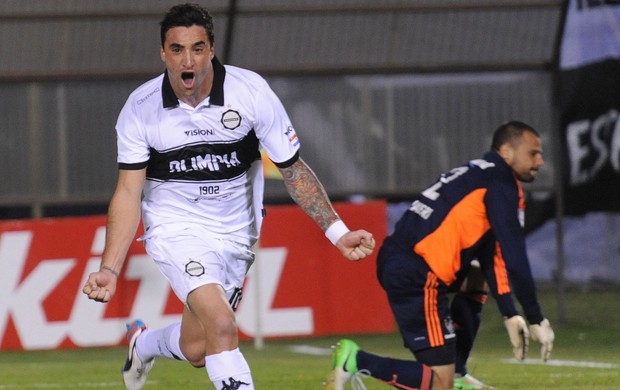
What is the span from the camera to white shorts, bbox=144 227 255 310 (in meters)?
6.40

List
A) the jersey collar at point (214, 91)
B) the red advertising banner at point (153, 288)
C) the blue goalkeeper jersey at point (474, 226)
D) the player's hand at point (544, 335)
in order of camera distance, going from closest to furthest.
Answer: the jersey collar at point (214, 91)
the player's hand at point (544, 335)
the blue goalkeeper jersey at point (474, 226)
the red advertising banner at point (153, 288)

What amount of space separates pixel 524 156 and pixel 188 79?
7.30ft

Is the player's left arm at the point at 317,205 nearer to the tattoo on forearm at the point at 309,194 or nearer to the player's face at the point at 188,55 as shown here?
the tattoo on forearm at the point at 309,194

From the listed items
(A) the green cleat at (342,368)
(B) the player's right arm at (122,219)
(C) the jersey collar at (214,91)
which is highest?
(C) the jersey collar at (214,91)

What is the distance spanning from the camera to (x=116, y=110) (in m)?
15.5

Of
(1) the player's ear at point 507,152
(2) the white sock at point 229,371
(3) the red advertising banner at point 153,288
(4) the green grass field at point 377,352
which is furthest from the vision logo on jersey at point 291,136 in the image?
(3) the red advertising banner at point 153,288

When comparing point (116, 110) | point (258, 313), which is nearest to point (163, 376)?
point (258, 313)

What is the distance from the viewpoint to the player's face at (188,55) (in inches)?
246

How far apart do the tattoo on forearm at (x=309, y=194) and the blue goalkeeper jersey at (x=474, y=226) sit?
1.23 meters

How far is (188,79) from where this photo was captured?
6301mm

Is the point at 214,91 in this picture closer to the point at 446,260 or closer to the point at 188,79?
the point at 188,79

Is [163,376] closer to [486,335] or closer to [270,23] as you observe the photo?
[486,335]

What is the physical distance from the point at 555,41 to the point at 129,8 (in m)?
4.91

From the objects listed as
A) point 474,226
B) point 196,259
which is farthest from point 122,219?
point 474,226
